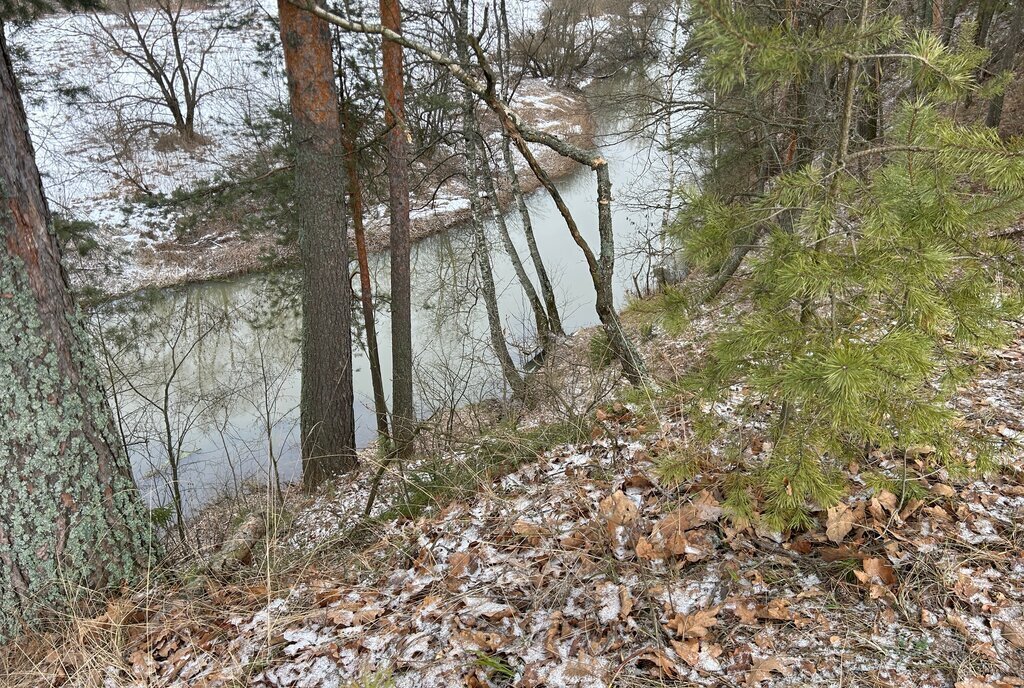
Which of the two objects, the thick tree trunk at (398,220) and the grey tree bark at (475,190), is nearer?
the thick tree trunk at (398,220)

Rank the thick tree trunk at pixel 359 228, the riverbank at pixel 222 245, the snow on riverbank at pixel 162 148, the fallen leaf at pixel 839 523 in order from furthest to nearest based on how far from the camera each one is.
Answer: the snow on riverbank at pixel 162 148, the riverbank at pixel 222 245, the thick tree trunk at pixel 359 228, the fallen leaf at pixel 839 523

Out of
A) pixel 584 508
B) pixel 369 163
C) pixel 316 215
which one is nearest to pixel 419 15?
pixel 369 163

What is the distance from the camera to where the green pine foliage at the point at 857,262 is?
201 cm

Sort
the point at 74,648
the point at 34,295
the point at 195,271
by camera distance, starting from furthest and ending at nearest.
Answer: the point at 195,271 < the point at 34,295 < the point at 74,648

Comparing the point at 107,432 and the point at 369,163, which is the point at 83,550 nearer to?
the point at 107,432

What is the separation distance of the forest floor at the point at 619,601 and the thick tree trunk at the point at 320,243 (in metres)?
2.71

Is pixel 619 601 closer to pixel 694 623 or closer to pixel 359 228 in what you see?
pixel 694 623

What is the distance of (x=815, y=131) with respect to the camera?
7324 mm

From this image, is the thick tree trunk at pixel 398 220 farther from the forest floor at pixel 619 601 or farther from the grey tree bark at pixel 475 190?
the forest floor at pixel 619 601

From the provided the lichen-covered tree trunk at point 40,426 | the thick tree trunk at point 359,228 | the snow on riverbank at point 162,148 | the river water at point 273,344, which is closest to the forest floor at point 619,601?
the lichen-covered tree trunk at point 40,426

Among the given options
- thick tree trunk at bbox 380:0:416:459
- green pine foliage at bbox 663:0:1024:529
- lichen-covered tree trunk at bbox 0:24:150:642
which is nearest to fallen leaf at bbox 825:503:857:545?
green pine foliage at bbox 663:0:1024:529

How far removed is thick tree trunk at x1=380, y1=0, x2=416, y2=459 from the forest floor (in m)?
3.84

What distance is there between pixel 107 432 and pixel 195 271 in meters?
13.5

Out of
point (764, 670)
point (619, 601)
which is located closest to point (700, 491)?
point (619, 601)
